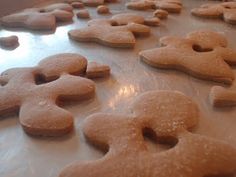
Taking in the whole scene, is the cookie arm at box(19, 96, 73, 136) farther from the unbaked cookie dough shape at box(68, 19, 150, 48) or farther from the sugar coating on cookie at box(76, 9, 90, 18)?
the sugar coating on cookie at box(76, 9, 90, 18)

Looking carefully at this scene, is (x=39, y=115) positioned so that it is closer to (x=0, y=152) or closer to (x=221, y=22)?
(x=0, y=152)

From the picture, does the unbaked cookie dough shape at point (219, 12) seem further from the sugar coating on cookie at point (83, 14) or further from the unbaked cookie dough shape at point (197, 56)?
the sugar coating on cookie at point (83, 14)

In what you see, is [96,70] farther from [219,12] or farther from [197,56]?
[219,12]

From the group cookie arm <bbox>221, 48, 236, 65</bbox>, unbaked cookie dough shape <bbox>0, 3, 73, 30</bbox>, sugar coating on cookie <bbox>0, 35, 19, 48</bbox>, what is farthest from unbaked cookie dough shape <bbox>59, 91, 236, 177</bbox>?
unbaked cookie dough shape <bbox>0, 3, 73, 30</bbox>

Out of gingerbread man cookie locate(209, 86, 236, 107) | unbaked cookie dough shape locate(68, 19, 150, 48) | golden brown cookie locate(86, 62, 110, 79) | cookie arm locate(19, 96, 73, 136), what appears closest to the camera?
cookie arm locate(19, 96, 73, 136)

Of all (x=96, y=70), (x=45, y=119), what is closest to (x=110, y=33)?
(x=96, y=70)
